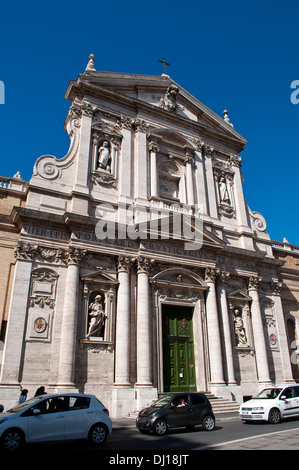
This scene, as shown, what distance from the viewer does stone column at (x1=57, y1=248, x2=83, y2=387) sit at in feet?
47.4

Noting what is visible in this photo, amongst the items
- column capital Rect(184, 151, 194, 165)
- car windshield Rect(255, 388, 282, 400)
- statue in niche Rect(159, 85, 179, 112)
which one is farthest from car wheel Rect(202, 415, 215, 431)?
statue in niche Rect(159, 85, 179, 112)

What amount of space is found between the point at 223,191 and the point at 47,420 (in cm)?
1808

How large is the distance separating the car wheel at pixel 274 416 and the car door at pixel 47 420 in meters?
7.40

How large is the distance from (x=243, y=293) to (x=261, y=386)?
4.89 metres

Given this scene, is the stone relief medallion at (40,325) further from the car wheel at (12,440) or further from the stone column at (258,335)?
the stone column at (258,335)

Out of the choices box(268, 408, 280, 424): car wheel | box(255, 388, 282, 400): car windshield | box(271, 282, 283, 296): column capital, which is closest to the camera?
box(268, 408, 280, 424): car wheel

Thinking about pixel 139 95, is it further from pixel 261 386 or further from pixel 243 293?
pixel 261 386

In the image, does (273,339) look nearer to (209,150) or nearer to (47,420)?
(209,150)

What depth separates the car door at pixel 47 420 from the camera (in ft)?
27.1

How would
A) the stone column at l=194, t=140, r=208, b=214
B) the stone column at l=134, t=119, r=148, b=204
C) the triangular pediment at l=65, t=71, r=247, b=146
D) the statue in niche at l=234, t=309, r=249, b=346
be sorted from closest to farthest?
the stone column at l=134, t=119, r=148, b=204 < the statue in niche at l=234, t=309, r=249, b=346 < the triangular pediment at l=65, t=71, r=247, b=146 < the stone column at l=194, t=140, r=208, b=214

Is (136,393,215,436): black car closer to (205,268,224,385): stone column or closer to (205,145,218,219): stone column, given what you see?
(205,268,224,385): stone column

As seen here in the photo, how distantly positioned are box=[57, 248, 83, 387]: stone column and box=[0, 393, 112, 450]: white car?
5354 millimetres

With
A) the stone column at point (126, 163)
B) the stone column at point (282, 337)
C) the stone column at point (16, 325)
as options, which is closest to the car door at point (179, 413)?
the stone column at point (16, 325)
